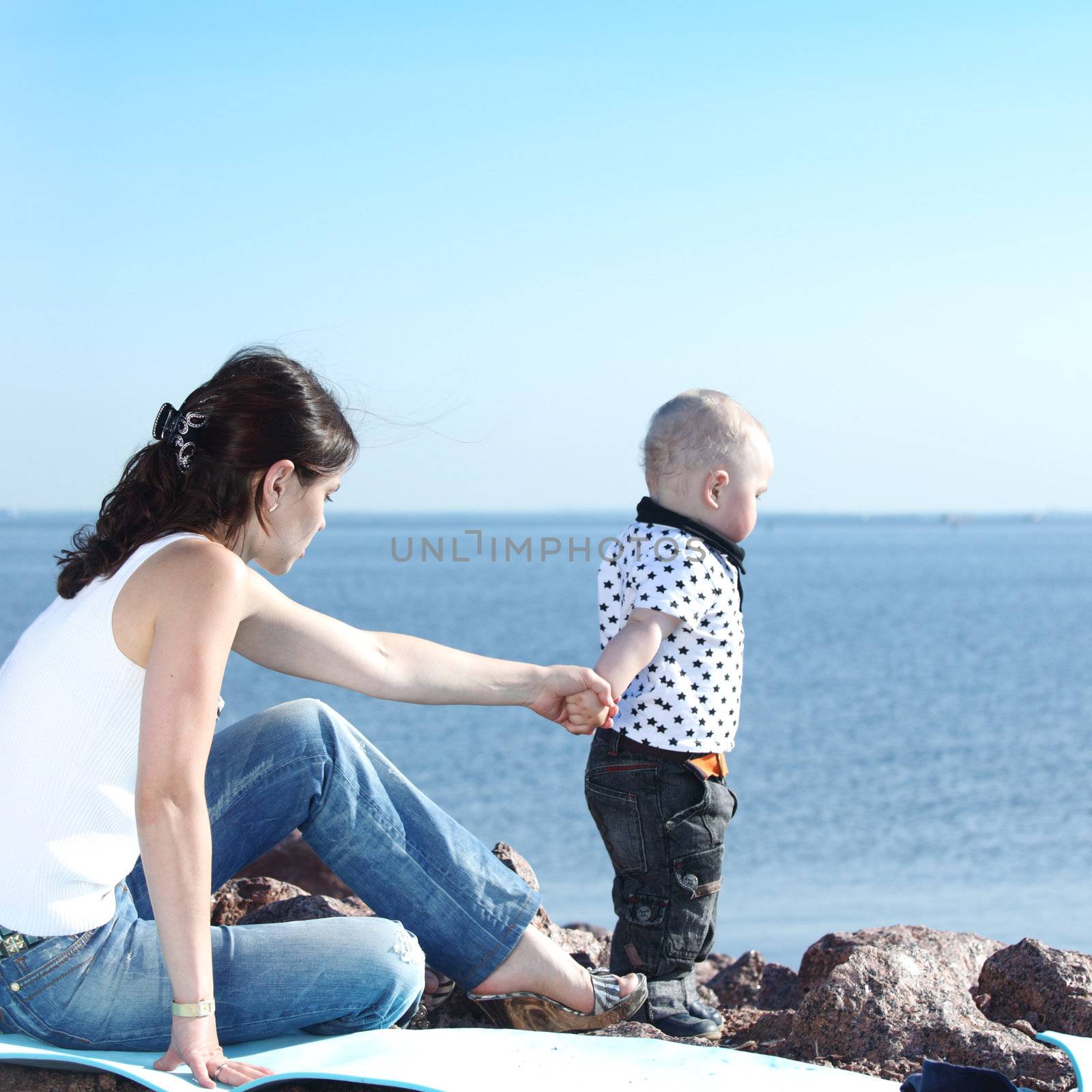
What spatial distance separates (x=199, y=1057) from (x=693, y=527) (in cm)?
179

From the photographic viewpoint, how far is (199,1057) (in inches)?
87.9

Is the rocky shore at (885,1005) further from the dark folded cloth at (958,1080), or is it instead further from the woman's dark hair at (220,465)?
the woman's dark hair at (220,465)

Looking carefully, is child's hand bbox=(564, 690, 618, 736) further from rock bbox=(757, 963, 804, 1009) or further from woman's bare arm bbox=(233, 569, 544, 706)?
rock bbox=(757, 963, 804, 1009)

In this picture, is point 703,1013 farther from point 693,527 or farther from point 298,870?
point 298,870

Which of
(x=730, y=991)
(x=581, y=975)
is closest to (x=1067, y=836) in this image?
(x=730, y=991)

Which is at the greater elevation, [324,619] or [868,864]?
[324,619]

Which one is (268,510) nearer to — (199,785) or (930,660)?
(199,785)

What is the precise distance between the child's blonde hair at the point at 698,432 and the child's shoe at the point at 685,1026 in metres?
1.37

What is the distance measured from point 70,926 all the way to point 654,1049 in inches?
46.6

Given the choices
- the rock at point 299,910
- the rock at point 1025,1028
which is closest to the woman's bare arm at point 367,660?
the rock at point 299,910

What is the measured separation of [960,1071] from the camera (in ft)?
7.62

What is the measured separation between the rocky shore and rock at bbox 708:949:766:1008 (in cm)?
26

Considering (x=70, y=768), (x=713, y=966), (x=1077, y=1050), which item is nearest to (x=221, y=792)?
(x=70, y=768)

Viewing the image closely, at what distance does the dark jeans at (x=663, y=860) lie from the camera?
3.28 meters
